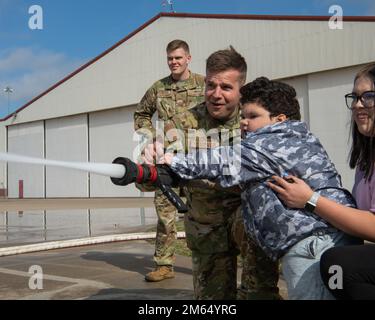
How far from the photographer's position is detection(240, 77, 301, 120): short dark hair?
224 cm

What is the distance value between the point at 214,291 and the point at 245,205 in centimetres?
78

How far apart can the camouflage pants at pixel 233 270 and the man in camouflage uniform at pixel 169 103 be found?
151cm

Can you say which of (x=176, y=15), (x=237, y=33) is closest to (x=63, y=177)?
(x=176, y=15)

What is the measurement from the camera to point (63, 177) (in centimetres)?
2920

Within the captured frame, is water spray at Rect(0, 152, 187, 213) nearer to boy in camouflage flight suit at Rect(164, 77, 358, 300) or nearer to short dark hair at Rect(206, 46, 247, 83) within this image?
boy in camouflage flight suit at Rect(164, 77, 358, 300)

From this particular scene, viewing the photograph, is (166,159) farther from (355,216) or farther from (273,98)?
(355,216)

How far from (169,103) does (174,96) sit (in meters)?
0.08

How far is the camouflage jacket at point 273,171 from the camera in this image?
204 centimetres

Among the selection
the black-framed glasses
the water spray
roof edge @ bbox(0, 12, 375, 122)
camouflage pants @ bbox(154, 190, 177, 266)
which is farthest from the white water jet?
roof edge @ bbox(0, 12, 375, 122)

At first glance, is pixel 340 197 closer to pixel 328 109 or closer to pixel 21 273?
pixel 21 273

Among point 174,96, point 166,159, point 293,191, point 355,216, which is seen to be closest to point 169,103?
point 174,96

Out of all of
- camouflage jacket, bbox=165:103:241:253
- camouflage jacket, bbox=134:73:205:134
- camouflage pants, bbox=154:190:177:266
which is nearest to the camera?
camouflage jacket, bbox=165:103:241:253

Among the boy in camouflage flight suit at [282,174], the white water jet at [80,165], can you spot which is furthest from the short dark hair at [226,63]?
the white water jet at [80,165]

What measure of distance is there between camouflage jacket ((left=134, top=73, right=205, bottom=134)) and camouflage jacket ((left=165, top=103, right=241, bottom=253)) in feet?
3.84
